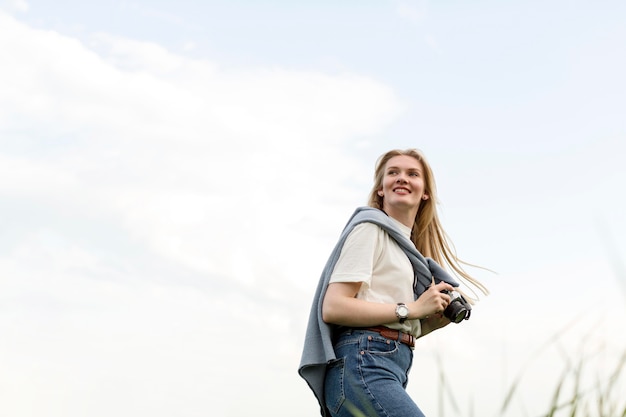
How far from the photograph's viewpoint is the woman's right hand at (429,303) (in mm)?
3992

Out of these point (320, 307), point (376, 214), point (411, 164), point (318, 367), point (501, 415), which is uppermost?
point (411, 164)

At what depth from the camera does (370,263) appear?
4.10 meters

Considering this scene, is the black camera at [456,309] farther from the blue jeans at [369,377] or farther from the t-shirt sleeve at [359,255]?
the t-shirt sleeve at [359,255]

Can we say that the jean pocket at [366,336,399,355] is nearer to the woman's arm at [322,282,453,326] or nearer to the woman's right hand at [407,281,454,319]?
the woman's arm at [322,282,453,326]

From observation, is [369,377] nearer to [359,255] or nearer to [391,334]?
[391,334]

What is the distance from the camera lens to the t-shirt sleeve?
4.05 m

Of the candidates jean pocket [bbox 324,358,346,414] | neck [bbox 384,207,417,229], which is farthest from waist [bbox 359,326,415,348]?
neck [bbox 384,207,417,229]

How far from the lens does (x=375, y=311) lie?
387cm

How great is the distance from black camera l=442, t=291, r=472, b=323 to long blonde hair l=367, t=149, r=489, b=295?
64 cm

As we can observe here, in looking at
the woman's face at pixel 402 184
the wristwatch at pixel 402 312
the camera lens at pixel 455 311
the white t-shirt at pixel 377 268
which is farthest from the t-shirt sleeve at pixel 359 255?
the camera lens at pixel 455 311

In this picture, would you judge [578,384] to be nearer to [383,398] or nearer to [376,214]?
[383,398]

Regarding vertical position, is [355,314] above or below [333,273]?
below

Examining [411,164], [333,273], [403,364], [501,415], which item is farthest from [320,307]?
[501,415]

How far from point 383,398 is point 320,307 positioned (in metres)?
0.62
